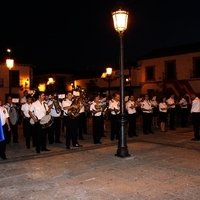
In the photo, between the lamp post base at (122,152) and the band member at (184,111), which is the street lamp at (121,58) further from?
the band member at (184,111)

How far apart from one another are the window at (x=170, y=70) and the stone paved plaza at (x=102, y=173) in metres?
27.7

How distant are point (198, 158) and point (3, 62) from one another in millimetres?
36894

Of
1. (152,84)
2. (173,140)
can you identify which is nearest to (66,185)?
(173,140)

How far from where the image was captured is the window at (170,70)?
122ft

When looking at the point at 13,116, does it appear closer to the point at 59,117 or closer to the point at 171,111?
the point at 59,117

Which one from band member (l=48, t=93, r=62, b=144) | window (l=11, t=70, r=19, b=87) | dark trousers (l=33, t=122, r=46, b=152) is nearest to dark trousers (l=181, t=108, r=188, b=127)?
band member (l=48, t=93, r=62, b=144)

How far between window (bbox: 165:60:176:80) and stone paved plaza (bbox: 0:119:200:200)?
27696mm

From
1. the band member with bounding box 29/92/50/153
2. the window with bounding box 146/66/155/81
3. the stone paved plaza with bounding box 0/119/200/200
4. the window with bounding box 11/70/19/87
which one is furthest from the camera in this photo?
the window with bounding box 11/70/19/87

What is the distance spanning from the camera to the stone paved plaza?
5.71m

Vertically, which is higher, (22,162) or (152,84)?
(152,84)

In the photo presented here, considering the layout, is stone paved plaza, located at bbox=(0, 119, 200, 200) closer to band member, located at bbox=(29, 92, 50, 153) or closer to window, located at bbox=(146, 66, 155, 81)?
Answer: band member, located at bbox=(29, 92, 50, 153)

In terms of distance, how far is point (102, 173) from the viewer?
709cm

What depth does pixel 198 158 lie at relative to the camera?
27.8 feet

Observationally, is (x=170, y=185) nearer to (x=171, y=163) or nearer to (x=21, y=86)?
(x=171, y=163)
